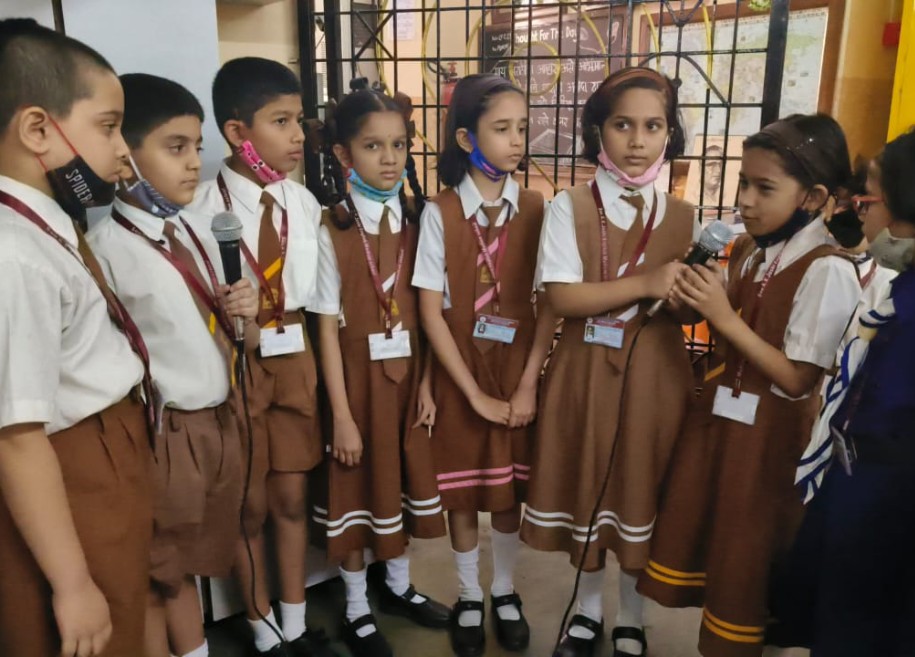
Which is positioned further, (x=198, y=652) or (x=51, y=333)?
(x=198, y=652)

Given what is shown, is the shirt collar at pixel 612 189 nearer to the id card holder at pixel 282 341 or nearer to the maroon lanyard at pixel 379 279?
the maroon lanyard at pixel 379 279

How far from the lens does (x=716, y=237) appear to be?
156 centimetres

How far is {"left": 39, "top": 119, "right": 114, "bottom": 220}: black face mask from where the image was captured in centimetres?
117

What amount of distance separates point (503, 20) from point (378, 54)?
1238mm

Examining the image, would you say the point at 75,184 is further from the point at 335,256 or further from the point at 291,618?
the point at 291,618

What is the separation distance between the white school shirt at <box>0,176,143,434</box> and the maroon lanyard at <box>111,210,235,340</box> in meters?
0.25

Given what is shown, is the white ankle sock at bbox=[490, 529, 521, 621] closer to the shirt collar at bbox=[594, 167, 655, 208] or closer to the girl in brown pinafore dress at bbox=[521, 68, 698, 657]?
the girl in brown pinafore dress at bbox=[521, 68, 698, 657]

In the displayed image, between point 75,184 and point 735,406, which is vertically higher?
point 75,184

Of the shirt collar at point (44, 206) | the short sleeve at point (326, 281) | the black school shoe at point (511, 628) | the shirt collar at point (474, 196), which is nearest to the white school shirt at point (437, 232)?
the shirt collar at point (474, 196)

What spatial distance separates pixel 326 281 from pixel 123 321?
2.06 ft

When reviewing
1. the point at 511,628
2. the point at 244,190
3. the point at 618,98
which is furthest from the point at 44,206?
the point at 511,628

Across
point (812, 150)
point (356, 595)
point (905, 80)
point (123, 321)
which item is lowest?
point (356, 595)

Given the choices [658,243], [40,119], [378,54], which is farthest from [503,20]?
[40,119]

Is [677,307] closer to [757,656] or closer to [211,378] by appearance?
[757,656]
